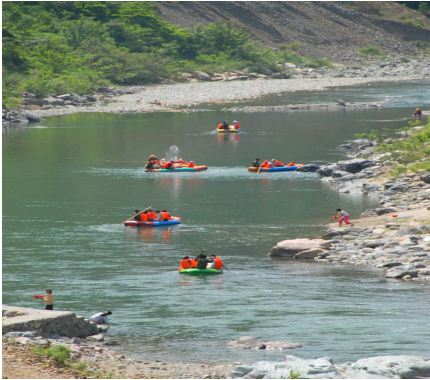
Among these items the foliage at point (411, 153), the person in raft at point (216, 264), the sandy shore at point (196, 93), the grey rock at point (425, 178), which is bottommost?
the person in raft at point (216, 264)

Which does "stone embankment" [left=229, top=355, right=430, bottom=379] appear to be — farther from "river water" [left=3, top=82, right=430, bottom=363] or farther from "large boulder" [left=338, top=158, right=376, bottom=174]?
"large boulder" [left=338, top=158, right=376, bottom=174]

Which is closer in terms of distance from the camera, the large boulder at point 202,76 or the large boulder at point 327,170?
the large boulder at point 327,170

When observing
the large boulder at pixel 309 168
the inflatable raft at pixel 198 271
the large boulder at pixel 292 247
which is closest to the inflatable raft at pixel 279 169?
the large boulder at pixel 309 168

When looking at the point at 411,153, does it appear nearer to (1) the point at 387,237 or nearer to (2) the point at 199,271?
(1) the point at 387,237

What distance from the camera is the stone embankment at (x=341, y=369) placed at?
52.0ft

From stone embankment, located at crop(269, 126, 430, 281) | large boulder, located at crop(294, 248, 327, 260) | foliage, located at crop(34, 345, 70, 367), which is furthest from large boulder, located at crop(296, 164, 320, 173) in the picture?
foliage, located at crop(34, 345, 70, 367)

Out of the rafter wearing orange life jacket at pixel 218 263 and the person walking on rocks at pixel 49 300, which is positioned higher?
the rafter wearing orange life jacket at pixel 218 263

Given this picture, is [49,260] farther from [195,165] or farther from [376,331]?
[195,165]

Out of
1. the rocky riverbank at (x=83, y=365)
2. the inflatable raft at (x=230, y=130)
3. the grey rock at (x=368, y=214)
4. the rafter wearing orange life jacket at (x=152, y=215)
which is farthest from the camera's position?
the inflatable raft at (x=230, y=130)

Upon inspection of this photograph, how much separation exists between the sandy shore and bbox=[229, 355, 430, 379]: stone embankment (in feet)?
231

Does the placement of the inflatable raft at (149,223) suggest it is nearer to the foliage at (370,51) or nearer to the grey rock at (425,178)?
the grey rock at (425,178)

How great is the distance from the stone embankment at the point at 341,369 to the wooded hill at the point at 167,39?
6940cm

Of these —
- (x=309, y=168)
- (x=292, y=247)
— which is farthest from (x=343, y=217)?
(x=309, y=168)

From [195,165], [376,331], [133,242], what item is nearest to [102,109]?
[195,165]
